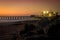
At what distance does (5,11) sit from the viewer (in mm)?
2520

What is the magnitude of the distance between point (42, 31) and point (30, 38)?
215mm

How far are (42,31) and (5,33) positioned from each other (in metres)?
0.57

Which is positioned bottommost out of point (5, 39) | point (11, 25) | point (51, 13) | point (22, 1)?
point (5, 39)

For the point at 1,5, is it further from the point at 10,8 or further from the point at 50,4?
the point at 50,4

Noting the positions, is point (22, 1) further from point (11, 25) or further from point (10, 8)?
point (11, 25)

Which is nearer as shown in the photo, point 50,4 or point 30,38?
point 30,38

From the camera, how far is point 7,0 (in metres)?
2.54

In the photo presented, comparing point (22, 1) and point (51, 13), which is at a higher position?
point (22, 1)

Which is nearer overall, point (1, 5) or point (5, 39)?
point (5, 39)

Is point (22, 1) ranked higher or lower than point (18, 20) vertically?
higher

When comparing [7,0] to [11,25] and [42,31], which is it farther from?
[42,31]

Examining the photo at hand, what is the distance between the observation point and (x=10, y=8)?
8.33 feet

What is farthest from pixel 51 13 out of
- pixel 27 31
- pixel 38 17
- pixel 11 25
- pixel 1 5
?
pixel 1 5

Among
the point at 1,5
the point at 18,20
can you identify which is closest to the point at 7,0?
the point at 1,5
